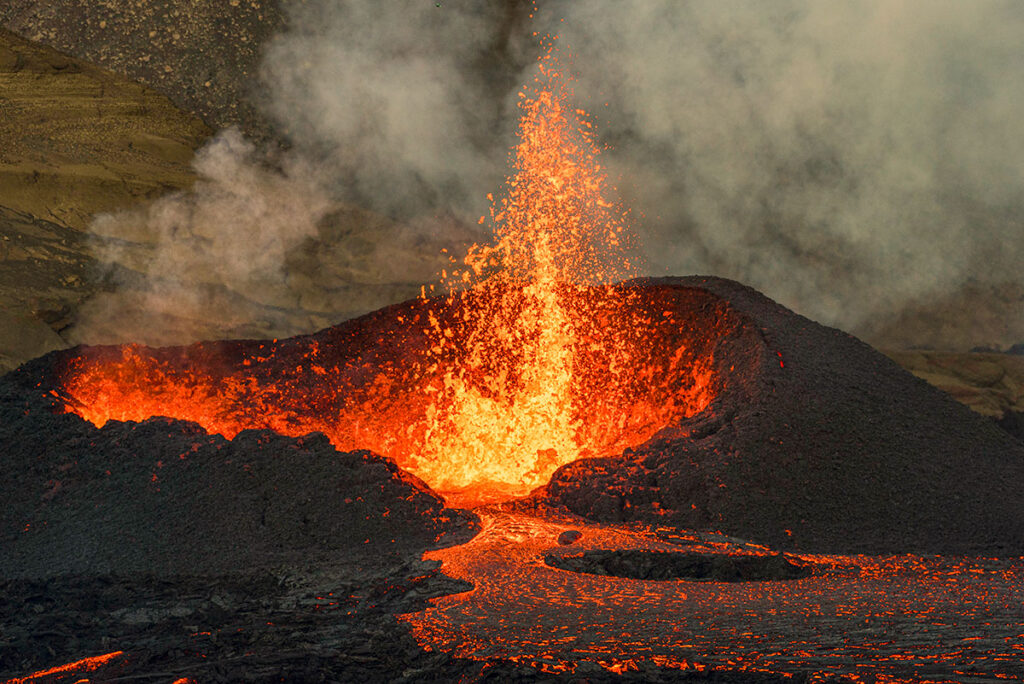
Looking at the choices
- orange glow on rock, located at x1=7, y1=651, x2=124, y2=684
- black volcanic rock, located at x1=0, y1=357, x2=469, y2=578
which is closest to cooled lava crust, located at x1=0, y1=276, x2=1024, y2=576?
black volcanic rock, located at x1=0, y1=357, x2=469, y2=578

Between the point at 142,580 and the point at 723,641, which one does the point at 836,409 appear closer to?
the point at 723,641

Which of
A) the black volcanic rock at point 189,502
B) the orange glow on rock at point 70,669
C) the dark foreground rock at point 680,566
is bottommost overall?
the orange glow on rock at point 70,669

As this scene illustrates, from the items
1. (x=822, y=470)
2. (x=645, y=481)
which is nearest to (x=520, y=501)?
(x=645, y=481)

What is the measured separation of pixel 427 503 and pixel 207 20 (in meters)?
9.31

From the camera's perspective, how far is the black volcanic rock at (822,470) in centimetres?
805

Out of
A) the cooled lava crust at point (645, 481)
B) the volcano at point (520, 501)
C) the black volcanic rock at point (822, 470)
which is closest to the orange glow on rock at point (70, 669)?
the volcano at point (520, 501)

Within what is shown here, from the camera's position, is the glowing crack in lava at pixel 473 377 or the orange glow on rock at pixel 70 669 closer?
the orange glow on rock at pixel 70 669

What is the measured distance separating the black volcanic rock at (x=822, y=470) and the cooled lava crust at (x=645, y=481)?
0.02 metres

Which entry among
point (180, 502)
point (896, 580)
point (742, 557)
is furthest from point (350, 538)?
point (896, 580)

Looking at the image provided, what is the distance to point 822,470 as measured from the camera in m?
8.55

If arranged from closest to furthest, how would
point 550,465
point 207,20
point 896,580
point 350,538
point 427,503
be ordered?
point 896,580, point 350,538, point 427,503, point 550,465, point 207,20

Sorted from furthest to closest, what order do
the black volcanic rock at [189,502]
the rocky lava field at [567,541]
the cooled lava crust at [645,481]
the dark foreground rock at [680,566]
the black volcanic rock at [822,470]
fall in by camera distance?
the black volcanic rock at [822,470] < the cooled lava crust at [645,481] < the black volcanic rock at [189,502] < the dark foreground rock at [680,566] < the rocky lava field at [567,541]

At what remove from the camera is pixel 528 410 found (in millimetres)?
11617

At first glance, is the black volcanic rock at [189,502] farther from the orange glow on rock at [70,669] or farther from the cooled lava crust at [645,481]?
the orange glow on rock at [70,669]
